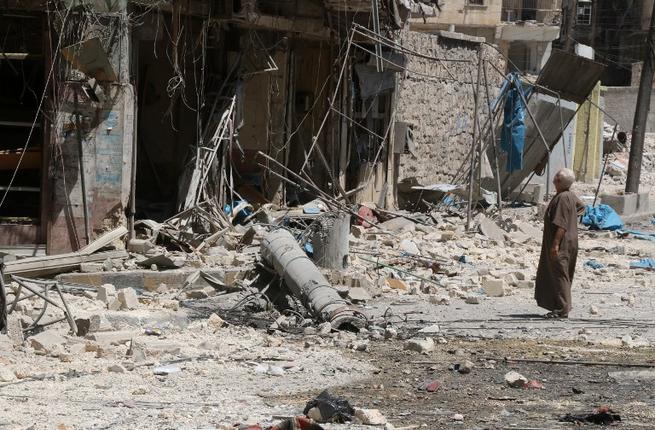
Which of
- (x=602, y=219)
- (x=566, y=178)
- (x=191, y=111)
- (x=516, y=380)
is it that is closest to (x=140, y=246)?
(x=191, y=111)

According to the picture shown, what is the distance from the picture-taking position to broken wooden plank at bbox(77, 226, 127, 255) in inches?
494

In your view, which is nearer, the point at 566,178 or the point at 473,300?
the point at 566,178

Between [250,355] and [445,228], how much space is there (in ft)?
30.0

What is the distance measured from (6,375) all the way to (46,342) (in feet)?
3.17

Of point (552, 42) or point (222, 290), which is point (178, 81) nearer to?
point (222, 290)

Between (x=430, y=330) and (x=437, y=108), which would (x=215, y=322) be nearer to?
(x=430, y=330)

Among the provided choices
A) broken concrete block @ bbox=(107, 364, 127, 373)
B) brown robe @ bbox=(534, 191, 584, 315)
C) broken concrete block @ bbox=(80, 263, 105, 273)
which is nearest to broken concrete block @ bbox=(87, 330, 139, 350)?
broken concrete block @ bbox=(107, 364, 127, 373)

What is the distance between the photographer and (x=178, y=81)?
49.6ft

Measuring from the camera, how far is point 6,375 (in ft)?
25.8

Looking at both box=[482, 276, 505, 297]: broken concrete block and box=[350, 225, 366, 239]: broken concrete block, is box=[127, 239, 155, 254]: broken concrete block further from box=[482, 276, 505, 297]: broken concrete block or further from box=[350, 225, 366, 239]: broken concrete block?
box=[350, 225, 366, 239]: broken concrete block

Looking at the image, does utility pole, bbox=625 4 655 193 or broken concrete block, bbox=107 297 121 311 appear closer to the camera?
broken concrete block, bbox=107 297 121 311

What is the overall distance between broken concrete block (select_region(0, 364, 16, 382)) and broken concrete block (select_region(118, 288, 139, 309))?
8.58 ft

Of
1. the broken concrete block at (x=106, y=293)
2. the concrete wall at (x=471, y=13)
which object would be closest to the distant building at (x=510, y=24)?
the concrete wall at (x=471, y=13)

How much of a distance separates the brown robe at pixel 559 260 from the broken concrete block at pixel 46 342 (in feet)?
15.2
